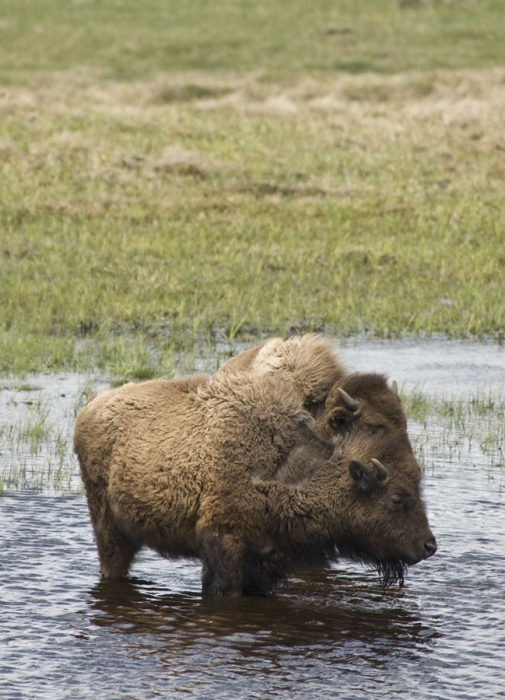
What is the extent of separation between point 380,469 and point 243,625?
123cm

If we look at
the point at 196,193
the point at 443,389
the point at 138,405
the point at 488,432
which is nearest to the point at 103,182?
the point at 196,193

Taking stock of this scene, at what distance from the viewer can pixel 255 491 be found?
23.6ft

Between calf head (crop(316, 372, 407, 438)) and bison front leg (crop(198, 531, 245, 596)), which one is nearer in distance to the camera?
bison front leg (crop(198, 531, 245, 596))

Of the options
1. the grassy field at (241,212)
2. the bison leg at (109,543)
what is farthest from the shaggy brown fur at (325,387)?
the grassy field at (241,212)

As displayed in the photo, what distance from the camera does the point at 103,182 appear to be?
22.8 meters

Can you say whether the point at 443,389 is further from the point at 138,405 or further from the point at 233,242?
the point at 233,242

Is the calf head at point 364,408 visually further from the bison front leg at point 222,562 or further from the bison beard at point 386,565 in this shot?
the bison front leg at point 222,562

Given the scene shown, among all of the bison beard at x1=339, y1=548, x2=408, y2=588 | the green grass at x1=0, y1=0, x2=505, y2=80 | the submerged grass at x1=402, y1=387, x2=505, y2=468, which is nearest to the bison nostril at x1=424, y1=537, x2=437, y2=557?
the bison beard at x1=339, y1=548, x2=408, y2=588

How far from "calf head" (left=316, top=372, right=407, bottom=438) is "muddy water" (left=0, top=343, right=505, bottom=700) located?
1170 mm

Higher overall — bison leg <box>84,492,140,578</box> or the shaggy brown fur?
the shaggy brown fur

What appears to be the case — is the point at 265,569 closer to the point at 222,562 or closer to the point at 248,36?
the point at 222,562

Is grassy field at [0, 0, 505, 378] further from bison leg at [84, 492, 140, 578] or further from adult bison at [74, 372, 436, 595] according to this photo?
adult bison at [74, 372, 436, 595]

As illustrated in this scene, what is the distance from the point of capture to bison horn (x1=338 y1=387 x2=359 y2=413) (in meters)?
7.12

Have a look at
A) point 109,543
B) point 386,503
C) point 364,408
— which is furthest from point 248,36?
point 386,503
